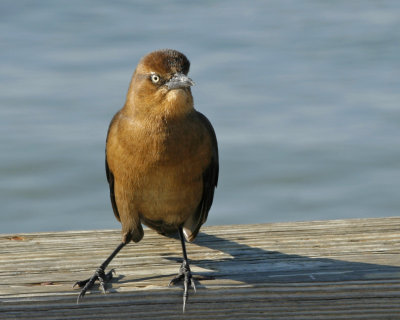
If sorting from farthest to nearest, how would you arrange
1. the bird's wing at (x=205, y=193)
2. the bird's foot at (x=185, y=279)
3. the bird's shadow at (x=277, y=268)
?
1. the bird's wing at (x=205, y=193)
2. the bird's shadow at (x=277, y=268)
3. the bird's foot at (x=185, y=279)

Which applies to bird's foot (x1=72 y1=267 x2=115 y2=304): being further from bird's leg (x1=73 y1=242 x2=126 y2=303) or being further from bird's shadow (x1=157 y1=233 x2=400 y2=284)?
bird's shadow (x1=157 y1=233 x2=400 y2=284)

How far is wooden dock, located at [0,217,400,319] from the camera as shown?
152 inches

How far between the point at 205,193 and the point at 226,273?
0.81 m

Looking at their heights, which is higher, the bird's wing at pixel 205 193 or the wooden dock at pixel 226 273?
the bird's wing at pixel 205 193

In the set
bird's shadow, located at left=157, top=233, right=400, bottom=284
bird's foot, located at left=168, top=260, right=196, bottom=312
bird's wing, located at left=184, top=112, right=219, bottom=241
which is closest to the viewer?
bird's foot, located at left=168, top=260, right=196, bottom=312

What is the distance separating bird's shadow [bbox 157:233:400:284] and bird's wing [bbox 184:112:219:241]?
8.4 inches

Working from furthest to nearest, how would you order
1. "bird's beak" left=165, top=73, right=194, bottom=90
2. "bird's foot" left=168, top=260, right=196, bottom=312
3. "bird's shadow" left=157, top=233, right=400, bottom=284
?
"bird's beak" left=165, top=73, right=194, bottom=90 < "bird's shadow" left=157, top=233, right=400, bottom=284 < "bird's foot" left=168, top=260, right=196, bottom=312

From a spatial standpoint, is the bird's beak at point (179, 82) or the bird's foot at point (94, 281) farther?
the bird's beak at point (179, 82)

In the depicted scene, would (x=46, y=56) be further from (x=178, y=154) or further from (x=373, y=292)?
(x=373, y=292)

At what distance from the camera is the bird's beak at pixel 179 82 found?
4.52 m

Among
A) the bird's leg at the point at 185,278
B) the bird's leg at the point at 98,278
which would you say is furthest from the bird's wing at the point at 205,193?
the bird's leg at the point at 98,278

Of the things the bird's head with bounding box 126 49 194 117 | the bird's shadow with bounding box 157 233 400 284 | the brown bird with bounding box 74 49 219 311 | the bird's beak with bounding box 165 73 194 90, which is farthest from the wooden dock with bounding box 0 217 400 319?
the bird's beak with bounding box 165 73 194 90

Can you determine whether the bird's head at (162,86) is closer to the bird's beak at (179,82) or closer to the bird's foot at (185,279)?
the bird's beak at (179,82)

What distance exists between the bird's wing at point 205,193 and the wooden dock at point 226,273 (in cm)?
9
